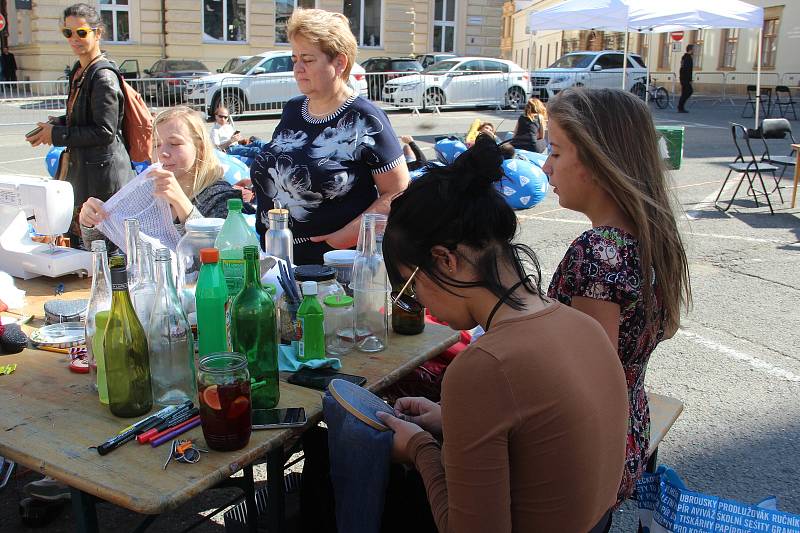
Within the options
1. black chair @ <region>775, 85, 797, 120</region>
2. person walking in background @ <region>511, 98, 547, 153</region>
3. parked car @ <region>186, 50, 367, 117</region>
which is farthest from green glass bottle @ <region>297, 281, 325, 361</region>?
black chair @ <region>775, 85, 797, 120</region>

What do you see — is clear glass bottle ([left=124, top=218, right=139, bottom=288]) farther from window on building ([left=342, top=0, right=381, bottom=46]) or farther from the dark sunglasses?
window on building ([left=342, top=0, right=381, bottom=46])

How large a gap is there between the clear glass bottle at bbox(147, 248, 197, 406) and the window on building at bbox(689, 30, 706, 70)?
34.8 meters

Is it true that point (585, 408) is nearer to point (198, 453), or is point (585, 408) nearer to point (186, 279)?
point (198, 453)

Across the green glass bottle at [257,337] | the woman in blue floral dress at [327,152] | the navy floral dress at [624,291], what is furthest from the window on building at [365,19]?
the green glass bottle at [257,337]

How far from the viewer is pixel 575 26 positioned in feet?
38.5

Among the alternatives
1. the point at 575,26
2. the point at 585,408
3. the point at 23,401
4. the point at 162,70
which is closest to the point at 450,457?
the point at 585,408

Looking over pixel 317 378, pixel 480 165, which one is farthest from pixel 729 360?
pixel 480 165

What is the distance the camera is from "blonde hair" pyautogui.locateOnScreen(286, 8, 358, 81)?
2904mm

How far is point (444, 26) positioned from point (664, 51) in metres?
12.0

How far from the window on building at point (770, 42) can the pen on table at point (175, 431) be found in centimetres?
3091

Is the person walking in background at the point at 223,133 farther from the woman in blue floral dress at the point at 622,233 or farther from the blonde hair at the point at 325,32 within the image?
the woman in blue floral dress at the point at 622,233

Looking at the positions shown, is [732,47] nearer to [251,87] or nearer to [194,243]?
[251,87]

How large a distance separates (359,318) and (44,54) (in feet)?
83.3

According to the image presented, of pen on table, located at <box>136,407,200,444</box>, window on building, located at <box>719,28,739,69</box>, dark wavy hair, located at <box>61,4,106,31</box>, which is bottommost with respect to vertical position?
pen on table, located at <box>136,407,200,444</box>
